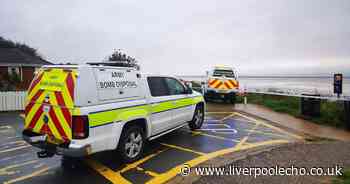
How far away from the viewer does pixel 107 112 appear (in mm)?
4387

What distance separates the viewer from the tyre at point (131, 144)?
4816 millimetres

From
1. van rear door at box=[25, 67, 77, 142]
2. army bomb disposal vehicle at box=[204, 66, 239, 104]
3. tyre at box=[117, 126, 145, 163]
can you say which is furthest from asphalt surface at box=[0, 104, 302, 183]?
army bomb disposal vehicle at box=[204, 66, 239, 104]

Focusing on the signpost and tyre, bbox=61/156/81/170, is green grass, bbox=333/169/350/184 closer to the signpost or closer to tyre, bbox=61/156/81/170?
tyre, bbox=61/156/81/170

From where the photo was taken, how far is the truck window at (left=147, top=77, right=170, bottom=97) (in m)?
5.85

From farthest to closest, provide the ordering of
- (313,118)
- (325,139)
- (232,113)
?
(232,113), (313,118), (325,139)

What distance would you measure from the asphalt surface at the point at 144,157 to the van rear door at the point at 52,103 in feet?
2.63

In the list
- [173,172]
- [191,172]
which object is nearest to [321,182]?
[191,172]

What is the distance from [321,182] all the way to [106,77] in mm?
4125

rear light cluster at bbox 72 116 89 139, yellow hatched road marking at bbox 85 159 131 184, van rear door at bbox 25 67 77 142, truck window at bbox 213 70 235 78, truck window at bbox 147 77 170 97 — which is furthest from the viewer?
truck window at bbox 213 70 235 78

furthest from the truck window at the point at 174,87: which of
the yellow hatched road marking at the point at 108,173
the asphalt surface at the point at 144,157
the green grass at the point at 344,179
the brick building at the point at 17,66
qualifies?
the brick building at the point at 17,66

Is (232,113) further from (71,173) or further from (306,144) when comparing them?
(71,173)

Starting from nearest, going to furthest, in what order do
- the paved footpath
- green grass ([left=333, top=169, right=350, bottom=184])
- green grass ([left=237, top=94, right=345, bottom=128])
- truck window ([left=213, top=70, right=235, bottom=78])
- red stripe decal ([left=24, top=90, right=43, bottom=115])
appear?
green grass ([left=333, top=169, right=350, bottom=184]) → red stripe decal ([left=24, top=90, right=43, bottom=115]) → the paved footpath → green grass ([left=237, top=94, right=345, bottom=128]) → truck window ([left=213, top=70, right=235, bottom=78])

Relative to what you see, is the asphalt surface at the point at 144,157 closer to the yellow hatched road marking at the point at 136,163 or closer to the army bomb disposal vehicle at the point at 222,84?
the yellow hatched road marking at the point at 136,163

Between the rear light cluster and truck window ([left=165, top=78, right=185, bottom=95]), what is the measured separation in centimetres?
291
